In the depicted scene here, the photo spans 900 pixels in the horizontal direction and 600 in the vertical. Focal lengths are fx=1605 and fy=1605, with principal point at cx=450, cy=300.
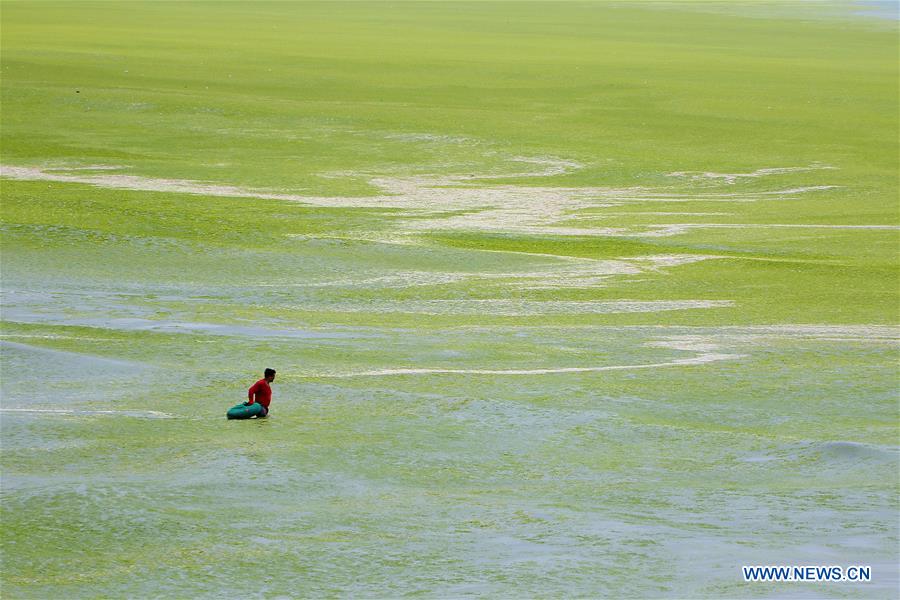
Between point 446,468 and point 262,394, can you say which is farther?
point 262,394

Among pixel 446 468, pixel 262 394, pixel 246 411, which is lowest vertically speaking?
pixel 446 468

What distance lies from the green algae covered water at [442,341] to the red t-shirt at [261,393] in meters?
0.25

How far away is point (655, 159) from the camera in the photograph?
40.0 m

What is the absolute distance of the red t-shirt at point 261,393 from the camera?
56.6 ft

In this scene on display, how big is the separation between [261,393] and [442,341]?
468 cm

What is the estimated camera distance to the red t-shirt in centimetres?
1725

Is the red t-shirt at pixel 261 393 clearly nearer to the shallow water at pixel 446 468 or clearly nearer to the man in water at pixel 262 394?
the man in water at pixel 262 394

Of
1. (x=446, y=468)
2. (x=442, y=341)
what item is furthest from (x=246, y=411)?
(x=442, y=341)

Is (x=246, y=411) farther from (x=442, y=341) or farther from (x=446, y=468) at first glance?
(x=442, y=341)

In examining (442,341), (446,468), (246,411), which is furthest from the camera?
(442,341)

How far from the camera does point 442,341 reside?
21.5 metres

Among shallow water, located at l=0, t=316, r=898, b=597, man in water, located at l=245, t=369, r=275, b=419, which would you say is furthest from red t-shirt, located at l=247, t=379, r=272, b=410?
shallow water, located at l=0, t=316, r=898, b=597

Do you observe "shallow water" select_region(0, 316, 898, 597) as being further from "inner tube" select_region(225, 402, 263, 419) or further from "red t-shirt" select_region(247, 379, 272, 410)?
"red t-shirt" select_region(247, 379, 272, 410)

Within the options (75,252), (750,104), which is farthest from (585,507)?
(750,104)
